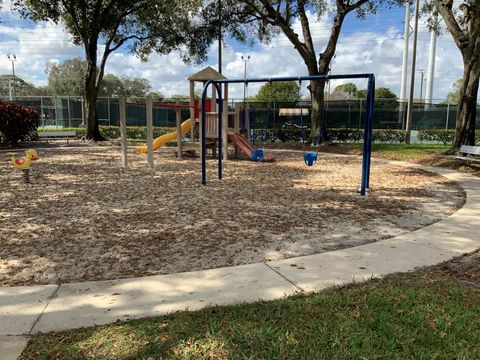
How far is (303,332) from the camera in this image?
2541 mm

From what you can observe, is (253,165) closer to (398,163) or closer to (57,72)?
(398,163)

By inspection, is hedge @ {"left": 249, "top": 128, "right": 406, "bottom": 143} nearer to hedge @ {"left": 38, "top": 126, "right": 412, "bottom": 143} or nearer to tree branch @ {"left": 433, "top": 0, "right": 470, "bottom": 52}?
hedge @ {"left": 38, "top": 126, "right": 412, "bottom": 143}

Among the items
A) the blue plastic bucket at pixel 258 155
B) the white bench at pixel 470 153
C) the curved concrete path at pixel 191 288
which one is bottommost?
the curved concrete path at pixel 191 288

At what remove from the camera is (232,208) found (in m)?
6.21

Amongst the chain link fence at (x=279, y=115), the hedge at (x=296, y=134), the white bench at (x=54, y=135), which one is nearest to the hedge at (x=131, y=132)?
the hedge at (x=296, y=134)

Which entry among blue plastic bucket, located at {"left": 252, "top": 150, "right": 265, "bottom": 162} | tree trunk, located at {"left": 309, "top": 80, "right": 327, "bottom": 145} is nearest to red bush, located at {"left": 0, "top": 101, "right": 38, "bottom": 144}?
blue plastic bucket, located at {"left": 252, "top": 150, "right": 265, "bottom": 162}

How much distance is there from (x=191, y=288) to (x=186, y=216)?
2.46m

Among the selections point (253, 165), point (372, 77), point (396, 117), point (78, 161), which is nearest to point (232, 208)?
point (372, 77)

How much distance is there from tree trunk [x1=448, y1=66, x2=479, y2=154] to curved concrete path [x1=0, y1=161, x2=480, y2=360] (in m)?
9.18

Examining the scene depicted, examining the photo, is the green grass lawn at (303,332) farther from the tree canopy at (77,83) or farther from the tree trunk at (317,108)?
the tree canopy at (77,83)

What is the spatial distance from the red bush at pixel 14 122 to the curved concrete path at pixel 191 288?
13826 millimetres

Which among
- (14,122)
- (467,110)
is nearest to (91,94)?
(14,122)

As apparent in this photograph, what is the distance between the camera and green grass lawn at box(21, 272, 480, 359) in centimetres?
234

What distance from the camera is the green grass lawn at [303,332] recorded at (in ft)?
7.67
